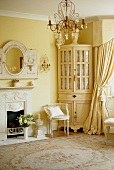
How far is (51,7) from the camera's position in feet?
20.2

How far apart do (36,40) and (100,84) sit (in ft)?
6.49

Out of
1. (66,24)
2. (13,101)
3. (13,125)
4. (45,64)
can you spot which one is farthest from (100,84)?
(66,24)

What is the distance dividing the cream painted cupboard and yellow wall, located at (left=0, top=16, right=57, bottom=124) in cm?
55

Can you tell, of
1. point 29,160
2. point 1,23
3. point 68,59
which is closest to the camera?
point 29,160

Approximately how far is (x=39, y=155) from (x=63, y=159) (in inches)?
20.5

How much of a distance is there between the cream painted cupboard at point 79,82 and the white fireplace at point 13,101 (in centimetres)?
117

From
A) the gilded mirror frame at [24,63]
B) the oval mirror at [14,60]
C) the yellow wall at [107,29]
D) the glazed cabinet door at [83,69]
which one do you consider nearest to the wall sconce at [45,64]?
the gilded mirror frame at [24,63]

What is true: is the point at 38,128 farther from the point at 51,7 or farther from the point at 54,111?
the point at 51,7

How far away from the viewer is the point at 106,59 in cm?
698

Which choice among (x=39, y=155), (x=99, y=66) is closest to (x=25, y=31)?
(x=99, y=66)

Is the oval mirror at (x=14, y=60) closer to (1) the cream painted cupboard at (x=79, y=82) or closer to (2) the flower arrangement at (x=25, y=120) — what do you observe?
(2) the flower arrangement at (x=25, y=120)

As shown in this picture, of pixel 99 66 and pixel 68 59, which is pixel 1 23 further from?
pixel 99 66

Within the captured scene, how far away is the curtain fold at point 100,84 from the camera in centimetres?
697

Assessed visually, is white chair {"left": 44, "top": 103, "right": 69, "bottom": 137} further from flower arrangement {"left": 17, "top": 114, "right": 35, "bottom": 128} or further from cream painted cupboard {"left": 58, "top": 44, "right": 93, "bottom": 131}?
flower arrangement {"left": 17, "top": 114, "right": 35, "bottom": 128}
